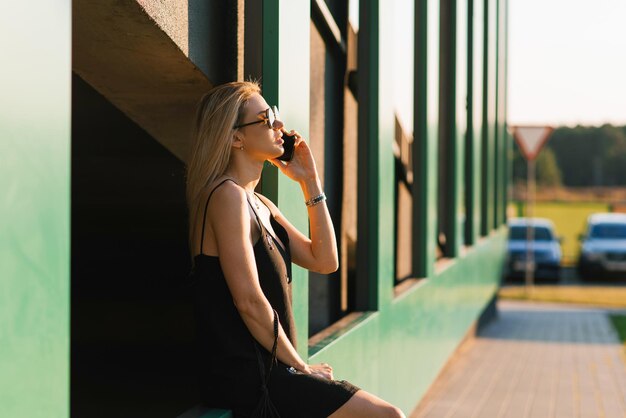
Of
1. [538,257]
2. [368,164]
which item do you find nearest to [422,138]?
[368,164]

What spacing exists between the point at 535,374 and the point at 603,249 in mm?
14600

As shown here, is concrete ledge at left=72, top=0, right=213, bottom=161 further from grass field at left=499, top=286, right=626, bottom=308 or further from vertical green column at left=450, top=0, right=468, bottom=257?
grass field at left=499, top=286, right=626, bottom=308

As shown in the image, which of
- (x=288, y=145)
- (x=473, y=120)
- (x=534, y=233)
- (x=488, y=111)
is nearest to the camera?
(x=288, y=145)

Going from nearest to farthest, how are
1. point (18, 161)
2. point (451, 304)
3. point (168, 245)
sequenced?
point (18, 161)
point (168, 245)
point (451, 304)

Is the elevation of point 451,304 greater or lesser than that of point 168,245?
lesser

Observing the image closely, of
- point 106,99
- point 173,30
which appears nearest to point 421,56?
point 106,99

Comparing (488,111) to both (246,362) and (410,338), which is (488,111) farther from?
(246,362)

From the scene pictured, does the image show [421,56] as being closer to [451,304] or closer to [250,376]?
[451,304]

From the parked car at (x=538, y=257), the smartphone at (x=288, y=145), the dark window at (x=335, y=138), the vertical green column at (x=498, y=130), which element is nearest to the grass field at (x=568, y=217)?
the parked car at (x=538, y=257)

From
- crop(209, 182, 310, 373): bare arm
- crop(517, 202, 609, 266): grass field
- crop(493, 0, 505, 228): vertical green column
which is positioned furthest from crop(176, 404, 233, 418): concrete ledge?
crop(517, 202, 609, 266): grass field

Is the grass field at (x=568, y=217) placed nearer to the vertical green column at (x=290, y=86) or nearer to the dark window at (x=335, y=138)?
the dark window at (x=335, y=138)

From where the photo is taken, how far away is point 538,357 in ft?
36.8

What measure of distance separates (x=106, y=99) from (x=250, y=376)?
172 cm

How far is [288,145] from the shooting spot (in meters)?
3.21
